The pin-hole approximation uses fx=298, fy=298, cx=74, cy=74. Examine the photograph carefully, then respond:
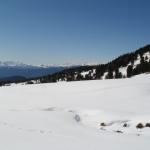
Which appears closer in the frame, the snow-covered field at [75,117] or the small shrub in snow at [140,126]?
the snow-covered field at [75,117]

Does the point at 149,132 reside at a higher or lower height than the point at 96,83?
lower

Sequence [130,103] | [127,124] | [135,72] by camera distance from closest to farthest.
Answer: [127,124] < [130,103] < [135,72]

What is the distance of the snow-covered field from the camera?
1571 centimetres

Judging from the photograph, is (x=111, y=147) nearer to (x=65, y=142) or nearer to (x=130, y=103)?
(x=65, y=142)

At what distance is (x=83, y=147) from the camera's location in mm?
14695

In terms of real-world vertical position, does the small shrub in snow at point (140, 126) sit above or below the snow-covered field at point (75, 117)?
below

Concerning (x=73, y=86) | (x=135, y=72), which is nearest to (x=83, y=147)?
(x=73, y=86)

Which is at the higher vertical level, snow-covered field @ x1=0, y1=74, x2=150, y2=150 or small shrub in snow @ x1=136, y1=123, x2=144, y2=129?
snow-covered field @ x1=0, y1=74, x2=150, y2=150

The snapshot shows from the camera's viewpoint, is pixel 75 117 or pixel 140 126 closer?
pixel 140 126

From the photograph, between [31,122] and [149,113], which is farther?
[149,113]

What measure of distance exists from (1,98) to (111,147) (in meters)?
29.1

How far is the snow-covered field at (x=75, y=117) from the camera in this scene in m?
15.7

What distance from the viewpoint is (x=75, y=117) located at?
28.9 meters

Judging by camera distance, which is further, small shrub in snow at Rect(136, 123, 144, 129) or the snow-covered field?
small shrub in snow at Rect(136, 123, 144, 129)
